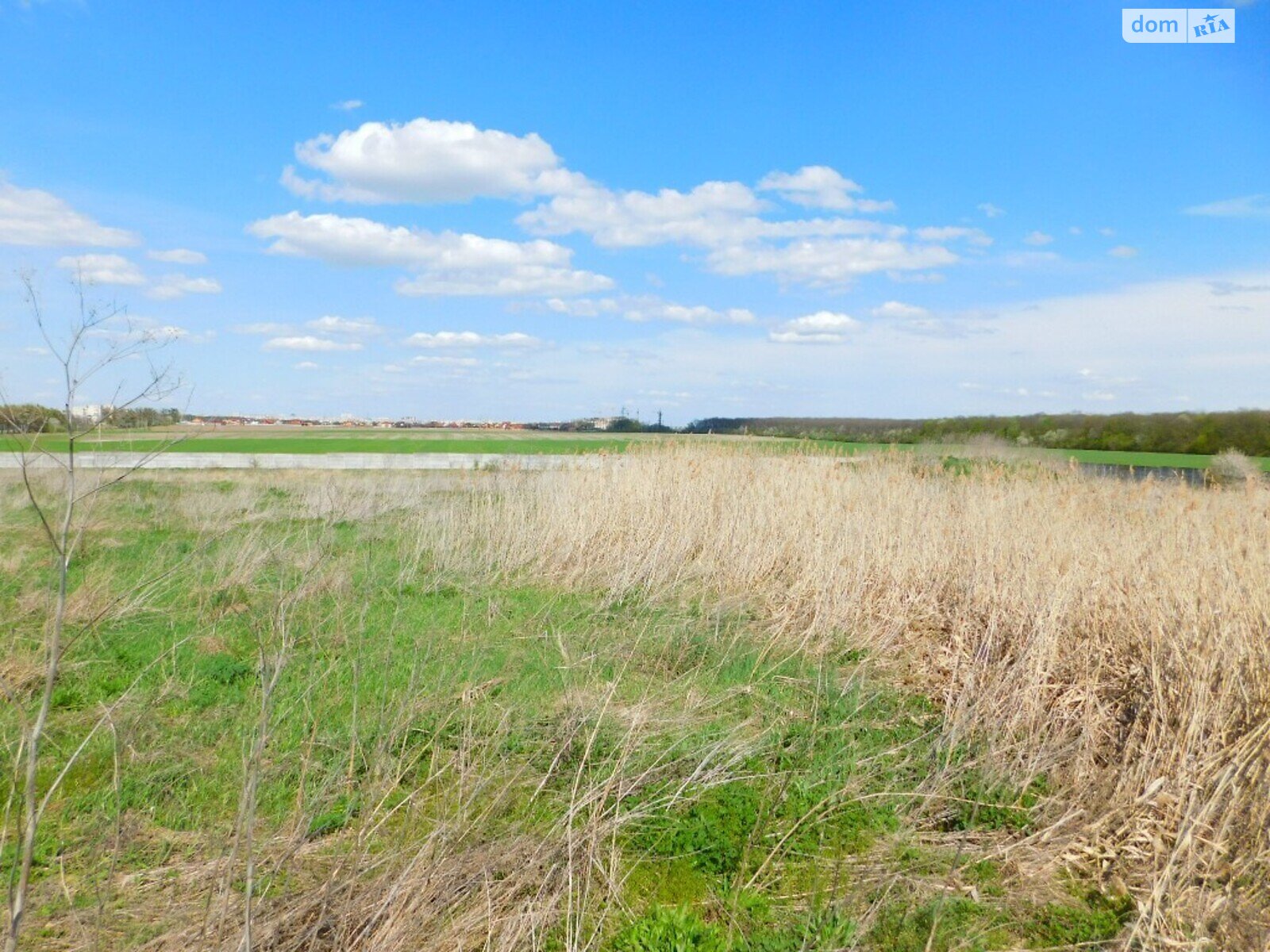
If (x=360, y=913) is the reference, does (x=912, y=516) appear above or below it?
above

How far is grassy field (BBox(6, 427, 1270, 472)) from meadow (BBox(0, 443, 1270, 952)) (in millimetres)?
1580

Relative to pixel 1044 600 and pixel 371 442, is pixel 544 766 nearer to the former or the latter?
pixel 1044 600

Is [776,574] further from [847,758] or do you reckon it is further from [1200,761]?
[1200,761]

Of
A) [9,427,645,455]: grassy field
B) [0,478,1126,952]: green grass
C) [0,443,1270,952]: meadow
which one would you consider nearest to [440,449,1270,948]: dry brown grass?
[0,443,1270,952]: meadow

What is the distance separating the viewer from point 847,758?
14.4 ft

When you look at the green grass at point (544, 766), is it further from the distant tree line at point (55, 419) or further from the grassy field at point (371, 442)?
the grassy field at point (371, 442)

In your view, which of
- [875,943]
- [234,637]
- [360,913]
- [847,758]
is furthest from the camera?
[234,637]

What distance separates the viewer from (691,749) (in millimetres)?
4277

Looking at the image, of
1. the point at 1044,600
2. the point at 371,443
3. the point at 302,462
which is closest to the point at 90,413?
the point at 1044,600

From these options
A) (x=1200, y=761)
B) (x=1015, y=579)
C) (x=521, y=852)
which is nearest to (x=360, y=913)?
(x=521, y=852)

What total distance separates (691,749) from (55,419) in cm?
322

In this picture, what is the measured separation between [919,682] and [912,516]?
330 centimetres

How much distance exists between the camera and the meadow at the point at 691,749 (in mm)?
2973

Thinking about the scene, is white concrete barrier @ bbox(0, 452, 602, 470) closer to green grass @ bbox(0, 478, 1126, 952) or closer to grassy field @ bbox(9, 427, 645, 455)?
grassy field @ bbox(9, 427, 645, 455)
